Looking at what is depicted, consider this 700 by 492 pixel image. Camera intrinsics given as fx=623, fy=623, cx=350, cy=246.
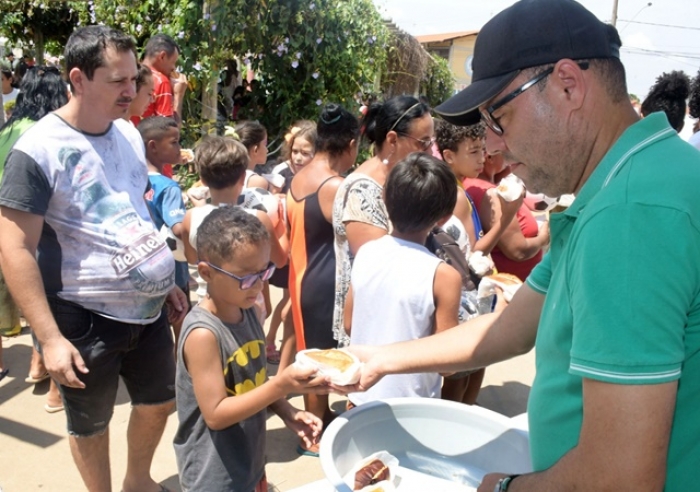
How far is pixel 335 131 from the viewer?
346 cm

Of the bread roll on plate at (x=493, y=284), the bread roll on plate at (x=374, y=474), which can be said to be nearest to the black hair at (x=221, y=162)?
the bread roll on plate at (x=493, y=284)

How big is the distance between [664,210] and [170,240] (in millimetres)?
3110

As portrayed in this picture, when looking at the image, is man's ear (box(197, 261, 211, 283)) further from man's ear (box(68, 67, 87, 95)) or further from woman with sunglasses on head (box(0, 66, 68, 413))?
woman with sunglasses on head (box(0, 66, 68, 413))

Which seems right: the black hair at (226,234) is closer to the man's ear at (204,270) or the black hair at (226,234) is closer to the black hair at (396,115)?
the man's ear at (204,270)

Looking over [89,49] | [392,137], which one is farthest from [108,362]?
[392,137]

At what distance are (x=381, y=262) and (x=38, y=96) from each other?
232 centimetres

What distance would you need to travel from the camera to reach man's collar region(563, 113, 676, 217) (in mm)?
1134

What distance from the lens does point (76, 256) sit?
245 centimetres

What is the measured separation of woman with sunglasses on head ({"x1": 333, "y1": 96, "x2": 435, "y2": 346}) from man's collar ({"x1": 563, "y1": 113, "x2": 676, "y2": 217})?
66.8 inches

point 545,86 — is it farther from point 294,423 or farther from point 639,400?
point 294,423

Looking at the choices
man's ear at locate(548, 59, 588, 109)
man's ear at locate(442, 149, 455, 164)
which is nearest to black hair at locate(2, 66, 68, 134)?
man's ear at locate(442, 149, 455, 164)

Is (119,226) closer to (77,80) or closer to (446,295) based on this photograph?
(77,80)

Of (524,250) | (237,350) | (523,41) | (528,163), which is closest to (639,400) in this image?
(528,163)

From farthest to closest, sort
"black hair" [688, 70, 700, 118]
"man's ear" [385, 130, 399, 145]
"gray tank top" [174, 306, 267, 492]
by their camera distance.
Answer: "black hair" [688, 70, 700, 118], "man's ear" [385, 130, 399, 145], "gray tank top" [174, 306, 267, 492]
